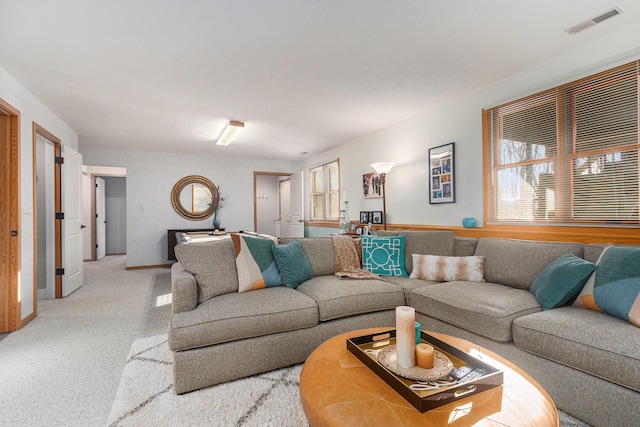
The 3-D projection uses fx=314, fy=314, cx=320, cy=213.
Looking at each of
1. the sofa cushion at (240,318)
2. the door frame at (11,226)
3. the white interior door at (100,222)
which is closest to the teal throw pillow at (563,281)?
the sofa cushion at (240,318)

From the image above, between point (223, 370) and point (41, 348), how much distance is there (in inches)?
69.5

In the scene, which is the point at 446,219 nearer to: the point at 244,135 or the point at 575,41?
the point at 575,41

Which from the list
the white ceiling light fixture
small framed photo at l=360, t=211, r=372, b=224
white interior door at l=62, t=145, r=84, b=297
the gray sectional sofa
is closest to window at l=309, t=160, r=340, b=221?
small framed photo at l=360, t=211, r=372, b=224

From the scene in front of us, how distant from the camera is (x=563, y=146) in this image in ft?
8.77

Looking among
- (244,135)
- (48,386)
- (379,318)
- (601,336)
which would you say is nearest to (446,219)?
(379,318)

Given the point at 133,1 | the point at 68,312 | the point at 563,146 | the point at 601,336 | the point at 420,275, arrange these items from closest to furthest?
1. the point at 601,336
2. the point at 133,1
3. the point at 563,146
4. the point at 420,275
5. the point at 68,312

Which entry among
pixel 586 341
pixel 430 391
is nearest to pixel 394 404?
pixel 430 391

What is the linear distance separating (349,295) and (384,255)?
86 centimetres

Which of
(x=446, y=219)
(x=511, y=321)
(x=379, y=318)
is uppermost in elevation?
(x=446, y=219)

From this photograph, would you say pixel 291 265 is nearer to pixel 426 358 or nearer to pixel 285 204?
pixel 426 358

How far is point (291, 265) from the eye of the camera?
8.55 ft

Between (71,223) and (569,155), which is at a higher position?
(569,155)

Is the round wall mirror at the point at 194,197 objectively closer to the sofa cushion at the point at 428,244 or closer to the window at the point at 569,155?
the sofa cushion at the point at 428,244

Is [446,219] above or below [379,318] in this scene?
above
